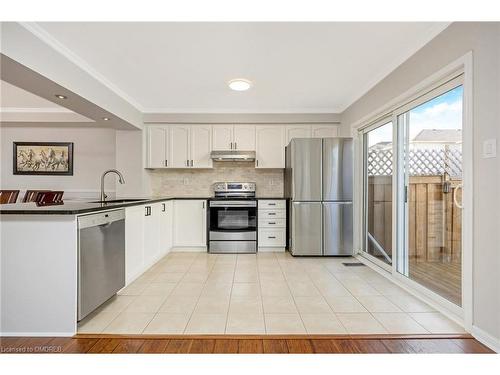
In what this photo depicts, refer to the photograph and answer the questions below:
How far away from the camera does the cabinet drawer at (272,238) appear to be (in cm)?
427

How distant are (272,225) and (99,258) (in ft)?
8.79

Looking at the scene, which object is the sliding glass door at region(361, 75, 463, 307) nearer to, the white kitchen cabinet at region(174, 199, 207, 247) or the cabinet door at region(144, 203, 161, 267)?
the white kitchen cabinet at region(174, 199, 207, 247)

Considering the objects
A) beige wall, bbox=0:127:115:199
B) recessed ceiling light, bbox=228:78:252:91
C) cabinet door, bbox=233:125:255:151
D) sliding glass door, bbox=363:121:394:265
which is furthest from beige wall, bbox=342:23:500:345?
beige wall, bbox=0:127:115:199

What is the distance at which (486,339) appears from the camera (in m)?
1.68

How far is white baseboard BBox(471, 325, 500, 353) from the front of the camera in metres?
1.61

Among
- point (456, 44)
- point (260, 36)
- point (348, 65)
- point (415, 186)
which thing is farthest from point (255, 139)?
point (456, 44)

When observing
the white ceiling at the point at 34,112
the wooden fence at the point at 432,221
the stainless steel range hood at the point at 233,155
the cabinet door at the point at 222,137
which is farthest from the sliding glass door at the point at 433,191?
the white ceiling at the point at 34,112

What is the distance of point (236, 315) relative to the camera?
6.89ft

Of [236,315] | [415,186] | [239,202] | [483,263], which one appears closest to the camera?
[483,263]

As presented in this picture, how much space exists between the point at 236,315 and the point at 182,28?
7.75 feet

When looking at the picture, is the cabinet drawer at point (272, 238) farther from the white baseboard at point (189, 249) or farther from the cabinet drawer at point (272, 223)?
the white baseboard at point (189, 249)

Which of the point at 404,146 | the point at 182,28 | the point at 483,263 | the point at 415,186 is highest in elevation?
the point at 182,28

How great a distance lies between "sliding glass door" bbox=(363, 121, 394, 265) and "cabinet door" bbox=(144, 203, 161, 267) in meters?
2.89

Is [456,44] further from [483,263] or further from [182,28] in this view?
[182,28]
